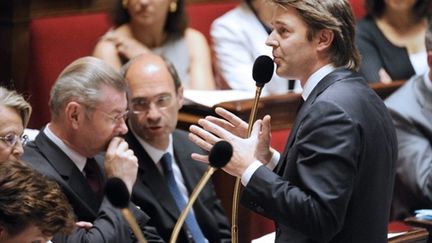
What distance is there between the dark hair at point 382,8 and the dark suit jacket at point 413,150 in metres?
0.83

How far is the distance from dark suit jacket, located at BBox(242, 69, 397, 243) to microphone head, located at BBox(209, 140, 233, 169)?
17 centimetres

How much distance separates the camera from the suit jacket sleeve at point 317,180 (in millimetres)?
1966

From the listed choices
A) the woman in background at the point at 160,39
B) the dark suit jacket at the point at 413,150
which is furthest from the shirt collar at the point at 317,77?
the woman in background at the point at 160,39

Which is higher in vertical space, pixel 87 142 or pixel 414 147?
pixel 87 142

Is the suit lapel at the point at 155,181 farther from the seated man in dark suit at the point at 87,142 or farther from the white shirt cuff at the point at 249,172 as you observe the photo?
the white shirt cuff at the point at 249,172

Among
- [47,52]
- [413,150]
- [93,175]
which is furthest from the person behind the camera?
[47,52]

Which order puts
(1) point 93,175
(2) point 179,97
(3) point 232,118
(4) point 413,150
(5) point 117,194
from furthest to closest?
(4) point 413,150
(2) point 179,97
(1) point 93,175
(3) point 232,118
(5) point 117,194

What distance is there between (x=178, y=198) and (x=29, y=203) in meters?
0.97

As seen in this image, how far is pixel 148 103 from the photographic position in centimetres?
296

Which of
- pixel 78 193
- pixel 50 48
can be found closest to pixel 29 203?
pixel 78 193

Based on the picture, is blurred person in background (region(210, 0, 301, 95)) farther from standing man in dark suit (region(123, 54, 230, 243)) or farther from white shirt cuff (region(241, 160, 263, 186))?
white shirt cuff (region(241, 160, 263, 186))

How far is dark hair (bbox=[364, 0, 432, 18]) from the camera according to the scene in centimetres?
419

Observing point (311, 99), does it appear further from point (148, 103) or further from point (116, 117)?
point (148, 103)

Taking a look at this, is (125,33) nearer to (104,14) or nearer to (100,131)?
(104,14)
